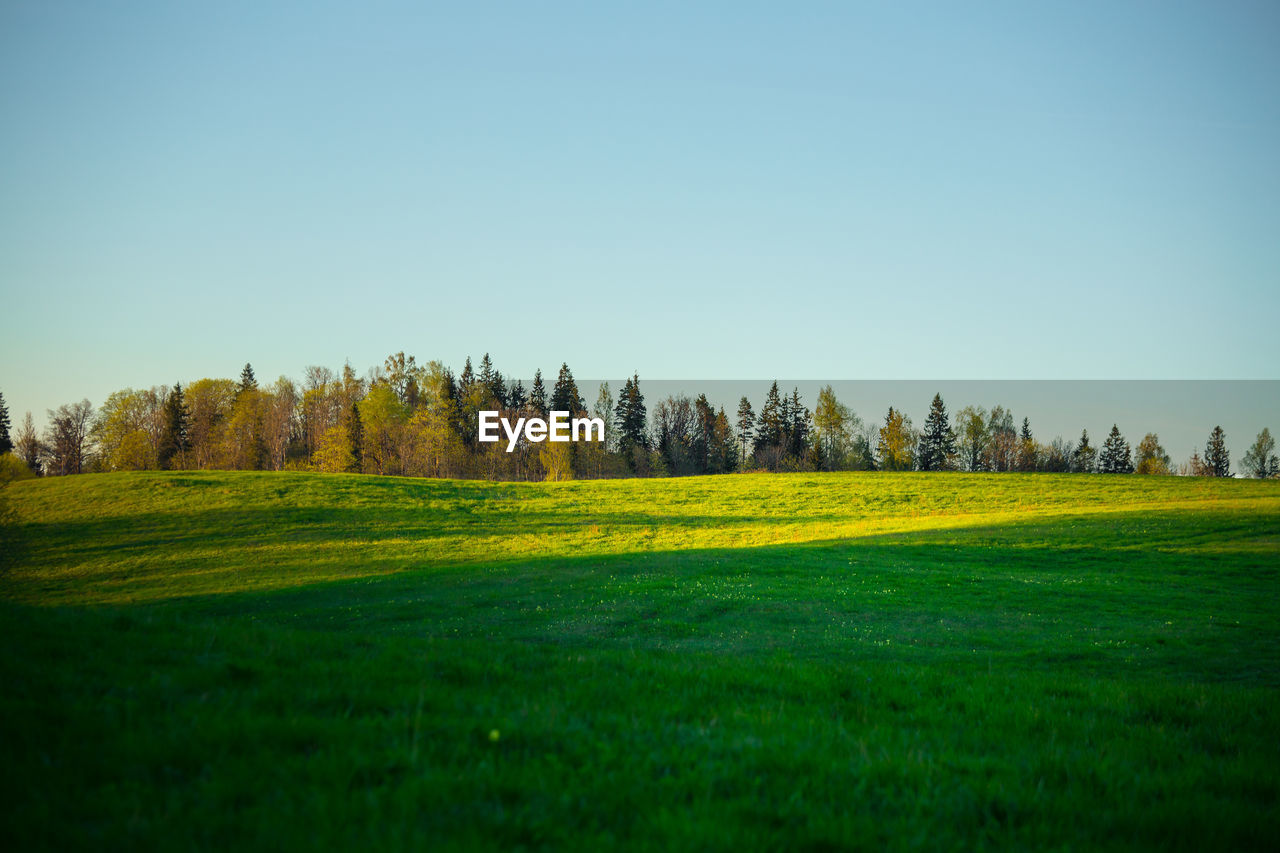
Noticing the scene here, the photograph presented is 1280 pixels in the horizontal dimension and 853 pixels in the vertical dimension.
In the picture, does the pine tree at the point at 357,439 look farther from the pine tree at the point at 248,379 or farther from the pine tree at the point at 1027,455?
the pine tree at the point at 1027,455

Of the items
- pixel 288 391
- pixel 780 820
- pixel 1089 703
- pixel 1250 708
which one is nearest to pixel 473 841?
pixel 780 820

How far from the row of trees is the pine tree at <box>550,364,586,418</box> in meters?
0.27

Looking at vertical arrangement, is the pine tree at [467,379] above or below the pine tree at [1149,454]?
above

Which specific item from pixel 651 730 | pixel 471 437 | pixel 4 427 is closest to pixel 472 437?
pixel 471 437

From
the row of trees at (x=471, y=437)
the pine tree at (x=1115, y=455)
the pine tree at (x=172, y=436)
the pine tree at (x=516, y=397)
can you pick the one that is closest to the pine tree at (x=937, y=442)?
the row of trees at (x=471, y=437)

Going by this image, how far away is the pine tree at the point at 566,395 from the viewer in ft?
395

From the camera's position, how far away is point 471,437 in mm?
106562

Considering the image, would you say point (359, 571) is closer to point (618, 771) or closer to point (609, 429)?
point (618, 771)

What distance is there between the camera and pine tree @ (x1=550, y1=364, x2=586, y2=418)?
12031cm

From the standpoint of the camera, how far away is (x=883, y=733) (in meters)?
6.15

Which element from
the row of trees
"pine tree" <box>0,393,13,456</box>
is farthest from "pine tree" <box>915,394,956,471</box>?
"pine tree" <box>0,393,13,456</box>

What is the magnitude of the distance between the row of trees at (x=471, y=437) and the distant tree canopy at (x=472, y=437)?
9.3 inches

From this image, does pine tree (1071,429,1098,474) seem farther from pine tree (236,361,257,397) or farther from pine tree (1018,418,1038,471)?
pine tree (236,361,257,397)

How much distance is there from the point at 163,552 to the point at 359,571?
49.4ft
